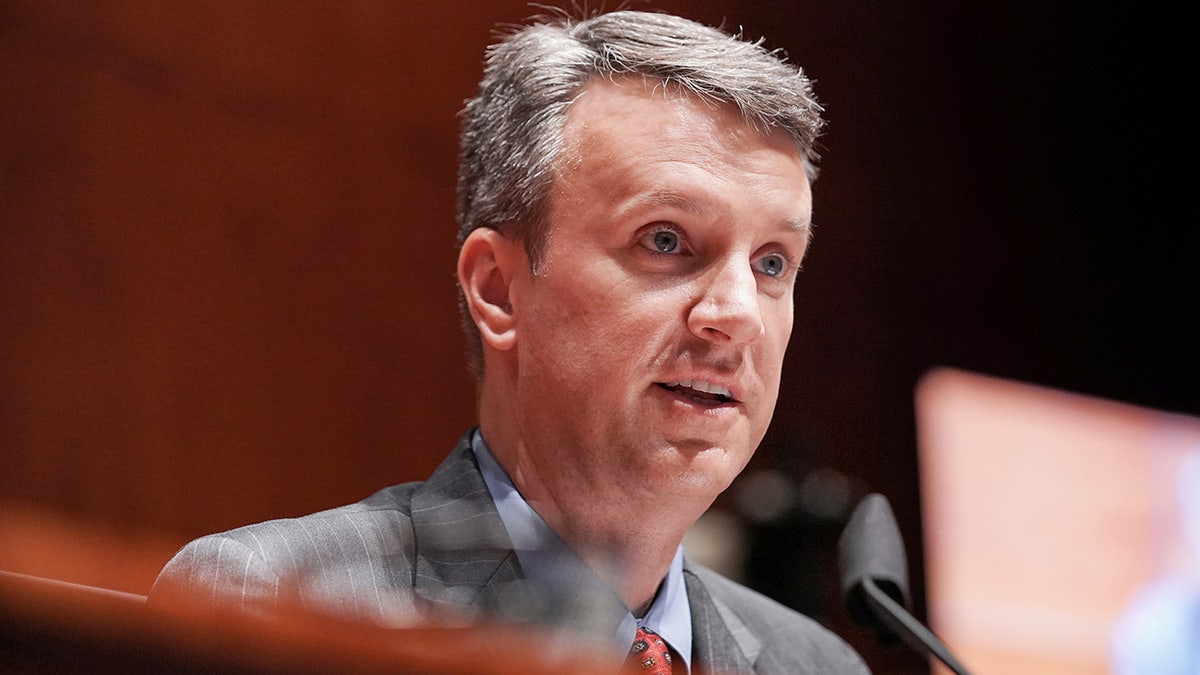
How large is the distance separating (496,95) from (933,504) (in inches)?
81.2

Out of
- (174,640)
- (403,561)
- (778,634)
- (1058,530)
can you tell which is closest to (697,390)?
(403,561)

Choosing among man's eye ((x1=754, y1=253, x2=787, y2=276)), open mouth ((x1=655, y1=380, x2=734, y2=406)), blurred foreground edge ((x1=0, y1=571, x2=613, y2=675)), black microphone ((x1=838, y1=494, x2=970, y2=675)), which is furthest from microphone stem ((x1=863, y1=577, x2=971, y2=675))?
blurred foreground edge ((x1=0, y1=571, x2=613, y2=675))

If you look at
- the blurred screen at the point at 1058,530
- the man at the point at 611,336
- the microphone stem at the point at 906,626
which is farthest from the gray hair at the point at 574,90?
the blurred screen at the point at 1058,530

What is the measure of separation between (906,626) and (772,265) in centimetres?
54

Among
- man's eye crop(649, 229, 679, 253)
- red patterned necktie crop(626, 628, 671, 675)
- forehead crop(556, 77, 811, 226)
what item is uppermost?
forehead crop(556, 77, 811, 226)

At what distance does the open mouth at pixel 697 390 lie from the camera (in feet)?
5.47

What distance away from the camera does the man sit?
5.41 ft

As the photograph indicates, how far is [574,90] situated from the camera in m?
1.75

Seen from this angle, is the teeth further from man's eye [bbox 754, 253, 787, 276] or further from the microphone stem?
the microphone stem

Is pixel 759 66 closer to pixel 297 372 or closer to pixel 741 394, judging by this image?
pixel 741 394

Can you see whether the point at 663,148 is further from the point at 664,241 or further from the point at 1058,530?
the point at 1058,530

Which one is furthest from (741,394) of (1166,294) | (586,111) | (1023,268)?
(1166,294)

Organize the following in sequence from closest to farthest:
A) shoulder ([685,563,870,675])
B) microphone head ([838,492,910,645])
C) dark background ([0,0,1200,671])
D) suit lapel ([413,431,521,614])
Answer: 1. suit lapel ([413,431,521,614])
2. microphone head ([838,492,910,645])
3. shoulder ([685,563,870,675])
4. dark background ([0,0,1200,671])

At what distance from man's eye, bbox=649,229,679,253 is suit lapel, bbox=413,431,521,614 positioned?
417mm
